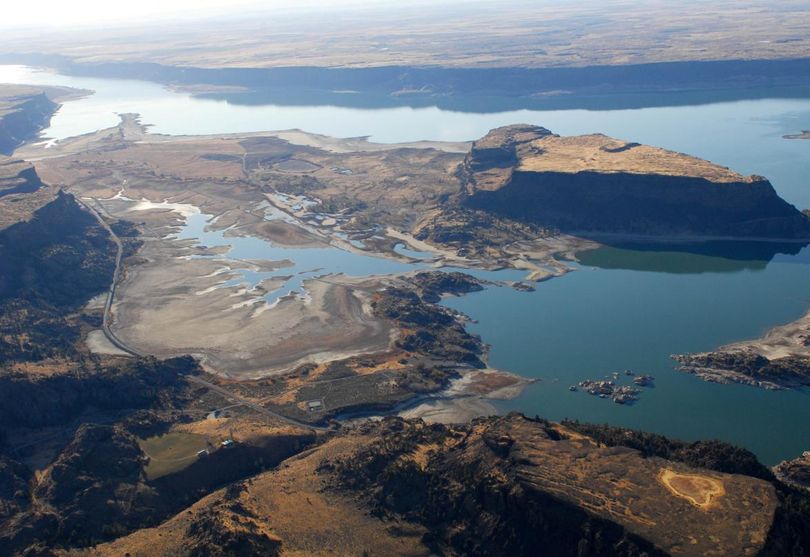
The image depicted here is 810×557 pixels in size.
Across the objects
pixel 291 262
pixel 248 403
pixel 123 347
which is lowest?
pixel 123 347

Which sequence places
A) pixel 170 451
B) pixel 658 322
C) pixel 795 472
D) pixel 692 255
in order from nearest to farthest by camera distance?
1. pixel 795 472
2. pixel 170 451
3. pixel 658 322
4. pixel 692 255

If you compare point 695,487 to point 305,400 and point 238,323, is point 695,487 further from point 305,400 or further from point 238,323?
point 238,323

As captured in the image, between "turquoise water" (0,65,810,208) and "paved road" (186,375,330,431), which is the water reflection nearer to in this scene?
"turquoise water" (0,65,810,208)

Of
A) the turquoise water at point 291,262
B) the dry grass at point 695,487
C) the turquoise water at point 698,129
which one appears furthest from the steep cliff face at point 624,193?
the dry grass at point 695,487

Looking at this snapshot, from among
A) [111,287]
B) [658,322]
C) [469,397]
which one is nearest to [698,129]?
[658,322]

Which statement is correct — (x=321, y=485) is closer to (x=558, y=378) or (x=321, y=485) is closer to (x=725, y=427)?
(x=558, y=378)

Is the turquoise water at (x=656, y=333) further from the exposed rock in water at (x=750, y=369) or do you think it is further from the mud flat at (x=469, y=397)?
the mud flat at (x=469, y=397)
